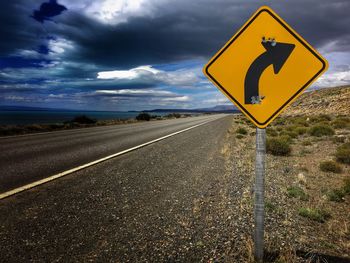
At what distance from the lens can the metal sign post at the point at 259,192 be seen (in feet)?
6.97

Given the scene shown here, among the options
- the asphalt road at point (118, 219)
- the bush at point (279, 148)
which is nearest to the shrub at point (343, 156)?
the bush at point (279, 148)

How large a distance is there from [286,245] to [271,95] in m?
1.86

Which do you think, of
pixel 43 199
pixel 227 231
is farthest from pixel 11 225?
pixel 227 231

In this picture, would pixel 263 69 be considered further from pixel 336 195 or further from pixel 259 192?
pixel 336 195

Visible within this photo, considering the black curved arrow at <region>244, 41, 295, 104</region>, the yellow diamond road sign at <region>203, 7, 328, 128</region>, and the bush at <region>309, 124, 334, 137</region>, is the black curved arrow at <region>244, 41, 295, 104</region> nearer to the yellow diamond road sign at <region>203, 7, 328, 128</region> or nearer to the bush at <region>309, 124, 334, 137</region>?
the yellow diamond road sign at <region>203, 7, 328, 128</region>

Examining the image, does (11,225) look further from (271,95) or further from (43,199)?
(271,95)

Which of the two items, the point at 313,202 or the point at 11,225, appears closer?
the point at 11,225

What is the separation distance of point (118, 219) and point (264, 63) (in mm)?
2831

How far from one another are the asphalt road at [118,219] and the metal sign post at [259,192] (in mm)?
448

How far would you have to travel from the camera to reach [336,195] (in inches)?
181

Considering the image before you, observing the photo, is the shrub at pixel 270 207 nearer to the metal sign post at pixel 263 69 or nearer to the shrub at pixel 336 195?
the shrub at pixel 336 195

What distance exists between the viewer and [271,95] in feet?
7.03

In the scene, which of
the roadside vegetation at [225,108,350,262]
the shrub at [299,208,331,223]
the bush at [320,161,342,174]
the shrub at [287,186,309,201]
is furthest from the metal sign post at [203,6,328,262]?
the bush at [320,161,342,174]

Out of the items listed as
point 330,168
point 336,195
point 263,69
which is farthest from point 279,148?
point 263,69
